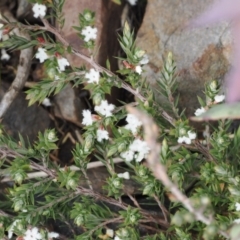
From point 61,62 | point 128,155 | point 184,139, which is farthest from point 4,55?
point 184,139

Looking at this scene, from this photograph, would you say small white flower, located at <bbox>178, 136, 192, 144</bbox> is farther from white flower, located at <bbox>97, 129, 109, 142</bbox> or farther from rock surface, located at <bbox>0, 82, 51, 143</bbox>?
rock surface, located at <bbox>0, 82, 51, 143</bbox>

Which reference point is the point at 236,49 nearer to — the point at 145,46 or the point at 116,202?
the point at 116,202

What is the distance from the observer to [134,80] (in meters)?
2.25

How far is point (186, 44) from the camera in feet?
9.00

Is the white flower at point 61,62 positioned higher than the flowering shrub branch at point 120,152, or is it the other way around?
the white flower at point 61,62

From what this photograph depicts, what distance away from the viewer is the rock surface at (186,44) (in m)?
2.64

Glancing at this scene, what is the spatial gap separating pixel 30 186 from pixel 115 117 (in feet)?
1.61

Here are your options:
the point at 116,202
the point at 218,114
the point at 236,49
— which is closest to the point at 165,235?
the point at 116,202

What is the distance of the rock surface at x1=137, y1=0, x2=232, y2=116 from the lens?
264 cm

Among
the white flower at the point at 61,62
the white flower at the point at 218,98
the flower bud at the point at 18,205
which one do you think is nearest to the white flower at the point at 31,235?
the flower bud at the point at 18,205

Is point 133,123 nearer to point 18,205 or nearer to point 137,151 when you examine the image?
point 137,151

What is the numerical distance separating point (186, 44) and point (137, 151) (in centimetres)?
74

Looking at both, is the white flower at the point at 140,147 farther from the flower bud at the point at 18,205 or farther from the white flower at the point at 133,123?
the flower bud at the point at 18,205

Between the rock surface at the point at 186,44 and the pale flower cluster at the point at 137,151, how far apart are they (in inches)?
23.6
